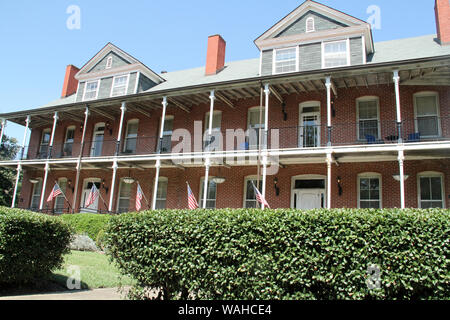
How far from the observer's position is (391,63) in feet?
39.7

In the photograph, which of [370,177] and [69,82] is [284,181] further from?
[69,82]

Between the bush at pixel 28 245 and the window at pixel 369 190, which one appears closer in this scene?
the bush at pixel 28 245

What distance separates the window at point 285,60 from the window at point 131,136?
27.6 feet

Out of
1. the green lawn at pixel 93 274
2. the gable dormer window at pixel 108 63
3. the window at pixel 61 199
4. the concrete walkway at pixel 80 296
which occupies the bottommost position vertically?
the concrete walkway at pixel 80 296

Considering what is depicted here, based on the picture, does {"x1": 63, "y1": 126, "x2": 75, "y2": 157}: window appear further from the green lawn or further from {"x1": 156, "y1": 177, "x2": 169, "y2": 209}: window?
the green lawn

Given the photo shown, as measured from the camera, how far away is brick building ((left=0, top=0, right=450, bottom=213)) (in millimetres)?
12992

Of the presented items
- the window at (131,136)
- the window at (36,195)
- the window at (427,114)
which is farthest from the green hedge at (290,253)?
the window at (36,195)

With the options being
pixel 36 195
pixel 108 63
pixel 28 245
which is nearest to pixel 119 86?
pixel 108 63

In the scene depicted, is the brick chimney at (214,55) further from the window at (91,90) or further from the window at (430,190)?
the window at (430,190)

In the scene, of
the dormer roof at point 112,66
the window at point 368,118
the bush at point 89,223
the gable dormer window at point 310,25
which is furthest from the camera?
the dormer roof at point 112,66

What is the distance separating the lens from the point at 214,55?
773 inches

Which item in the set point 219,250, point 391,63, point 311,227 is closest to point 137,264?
point 219,250

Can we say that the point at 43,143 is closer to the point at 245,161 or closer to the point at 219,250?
the point at 245,161

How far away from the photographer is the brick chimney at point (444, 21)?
1451 centimetres
